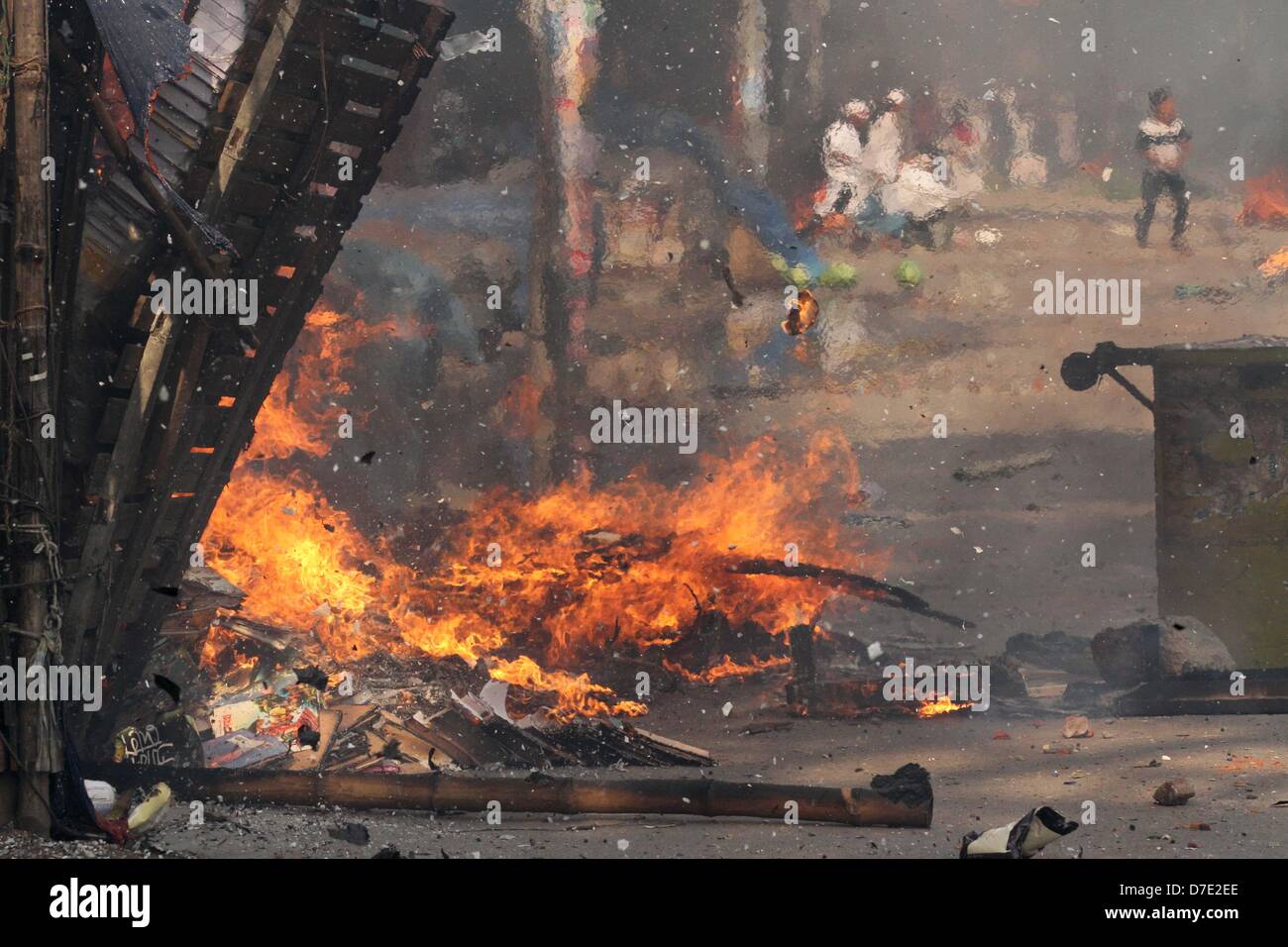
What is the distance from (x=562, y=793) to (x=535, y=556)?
→ 5.07 m

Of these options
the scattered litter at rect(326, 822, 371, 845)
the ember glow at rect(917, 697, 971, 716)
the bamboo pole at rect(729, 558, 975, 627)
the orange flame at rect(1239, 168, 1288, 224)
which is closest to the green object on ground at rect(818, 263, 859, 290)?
the bamboo pole at rect(729, 558, 975, 627)

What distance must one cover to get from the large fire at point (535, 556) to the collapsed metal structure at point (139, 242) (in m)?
3.46

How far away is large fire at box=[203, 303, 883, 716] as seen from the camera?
11781 mm

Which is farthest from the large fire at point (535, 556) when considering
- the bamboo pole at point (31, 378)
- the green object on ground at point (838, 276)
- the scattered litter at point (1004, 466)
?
the bamboo pole at point (31, 378)

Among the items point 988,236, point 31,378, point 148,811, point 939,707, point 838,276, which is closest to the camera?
point 31,378

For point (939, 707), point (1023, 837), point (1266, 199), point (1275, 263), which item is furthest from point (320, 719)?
point (1266, 199)

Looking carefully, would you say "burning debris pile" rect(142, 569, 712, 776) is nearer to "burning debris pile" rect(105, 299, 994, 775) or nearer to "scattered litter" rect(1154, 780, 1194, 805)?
"burning debris pile" rect(105, 299, 994, 775)

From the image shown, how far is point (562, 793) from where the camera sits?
7.97 m

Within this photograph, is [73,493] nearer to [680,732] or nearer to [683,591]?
[680,732]

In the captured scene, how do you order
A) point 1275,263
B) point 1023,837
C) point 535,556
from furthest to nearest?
1. point 1275,263
2. point 535,556
3. point 1023,837

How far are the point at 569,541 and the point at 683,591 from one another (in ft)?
4.59

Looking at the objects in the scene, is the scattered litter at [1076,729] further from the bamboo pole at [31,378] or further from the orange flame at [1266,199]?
the bamboo pole at [31,378]

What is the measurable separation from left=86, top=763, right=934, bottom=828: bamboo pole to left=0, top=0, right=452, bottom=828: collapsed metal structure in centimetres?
119

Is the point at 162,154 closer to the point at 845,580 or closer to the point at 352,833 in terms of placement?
the point at 352,833
